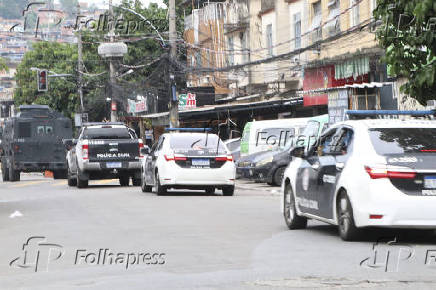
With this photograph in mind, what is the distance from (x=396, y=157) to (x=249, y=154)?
2220 centimetres

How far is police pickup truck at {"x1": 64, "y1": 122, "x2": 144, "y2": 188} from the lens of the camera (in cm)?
3128

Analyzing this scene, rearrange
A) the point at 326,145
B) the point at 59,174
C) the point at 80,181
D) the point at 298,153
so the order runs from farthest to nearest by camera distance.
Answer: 1. the point at 59,174
2. the point at 80,181
3. the point at 298,153
4. the point at 326,145

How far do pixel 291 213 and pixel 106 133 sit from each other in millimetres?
17678

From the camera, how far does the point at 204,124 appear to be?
182ft

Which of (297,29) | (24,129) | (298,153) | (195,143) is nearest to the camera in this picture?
(298,153)

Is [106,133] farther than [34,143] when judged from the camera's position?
No

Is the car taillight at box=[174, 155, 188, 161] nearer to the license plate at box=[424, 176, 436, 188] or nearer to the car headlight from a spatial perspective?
the car headlight

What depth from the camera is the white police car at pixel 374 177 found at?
1236 centimetres

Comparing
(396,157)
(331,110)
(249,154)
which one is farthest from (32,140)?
(396,157)

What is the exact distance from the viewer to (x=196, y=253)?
468 inches

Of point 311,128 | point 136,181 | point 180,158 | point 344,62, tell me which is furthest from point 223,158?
point 344,62

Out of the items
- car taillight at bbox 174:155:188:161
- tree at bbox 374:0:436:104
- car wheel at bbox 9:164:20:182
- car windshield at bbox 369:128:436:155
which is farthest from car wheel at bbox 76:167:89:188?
car windshield at bbox 369:128:436:155

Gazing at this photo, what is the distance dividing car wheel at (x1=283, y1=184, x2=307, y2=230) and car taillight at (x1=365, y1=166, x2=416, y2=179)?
105 inches

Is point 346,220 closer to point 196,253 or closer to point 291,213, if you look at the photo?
point 196,253
